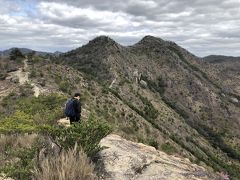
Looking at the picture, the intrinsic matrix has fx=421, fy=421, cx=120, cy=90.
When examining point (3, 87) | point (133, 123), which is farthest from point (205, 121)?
point (3, 87)

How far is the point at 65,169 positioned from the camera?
7.77 meters

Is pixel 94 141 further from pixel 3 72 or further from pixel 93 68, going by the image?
pixel 93 68

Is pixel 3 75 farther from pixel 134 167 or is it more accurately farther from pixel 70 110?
pixel 134 167

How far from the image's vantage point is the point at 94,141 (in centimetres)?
990

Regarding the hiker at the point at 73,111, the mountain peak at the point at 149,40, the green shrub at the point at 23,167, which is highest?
the mountain peak at the point at 149,40

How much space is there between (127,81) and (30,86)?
1495 inches

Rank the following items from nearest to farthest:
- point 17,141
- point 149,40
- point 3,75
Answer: point 17,141 < point 3,75 < point 149,40

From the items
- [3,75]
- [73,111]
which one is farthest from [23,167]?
[3,75]

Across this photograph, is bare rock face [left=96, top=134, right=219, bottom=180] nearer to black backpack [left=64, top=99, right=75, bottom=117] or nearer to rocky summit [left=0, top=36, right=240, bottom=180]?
rocky summit [left=0, top=36, right=240, bottom=180]

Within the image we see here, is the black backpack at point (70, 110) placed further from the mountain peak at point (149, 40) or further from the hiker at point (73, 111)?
the mountain peak at point (149, 40)

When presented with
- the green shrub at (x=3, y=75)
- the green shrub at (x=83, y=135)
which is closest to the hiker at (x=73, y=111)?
the green shrub at (x=83, y=135)

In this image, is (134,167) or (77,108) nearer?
(134,167)

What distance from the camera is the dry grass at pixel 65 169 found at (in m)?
7.68

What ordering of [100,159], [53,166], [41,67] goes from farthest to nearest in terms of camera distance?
[41,67] < [100,159] < [53,166]
